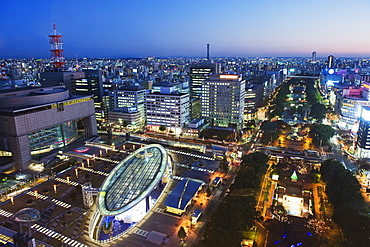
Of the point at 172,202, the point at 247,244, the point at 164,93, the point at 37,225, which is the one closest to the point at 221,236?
the point at 247,244

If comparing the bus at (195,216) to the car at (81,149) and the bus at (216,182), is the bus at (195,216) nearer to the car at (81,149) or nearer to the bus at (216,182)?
the bus at (216,182)

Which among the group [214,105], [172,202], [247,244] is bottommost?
[247,244]

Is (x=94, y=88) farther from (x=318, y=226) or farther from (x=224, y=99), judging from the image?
(x=318, y=226)

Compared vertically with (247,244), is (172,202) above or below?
above

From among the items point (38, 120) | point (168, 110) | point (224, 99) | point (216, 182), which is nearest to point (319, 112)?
point (224, 99)

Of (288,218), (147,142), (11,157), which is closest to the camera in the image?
(288,218)

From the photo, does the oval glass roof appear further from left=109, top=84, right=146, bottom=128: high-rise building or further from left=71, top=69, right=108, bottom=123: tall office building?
left=71, top=69, right=108, bottom=123: tall office building

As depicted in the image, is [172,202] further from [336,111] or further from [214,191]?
[336,111]
